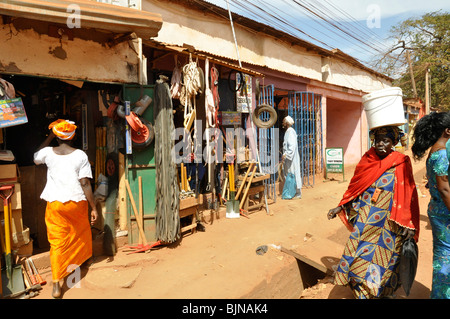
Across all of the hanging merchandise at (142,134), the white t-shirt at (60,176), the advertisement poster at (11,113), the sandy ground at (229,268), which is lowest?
the sandy ground at (229,268)

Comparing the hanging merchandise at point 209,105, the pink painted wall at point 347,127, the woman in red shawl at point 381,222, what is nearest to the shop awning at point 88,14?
Result: the hanging merchandise at point 209,105

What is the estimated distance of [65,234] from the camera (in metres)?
3.32

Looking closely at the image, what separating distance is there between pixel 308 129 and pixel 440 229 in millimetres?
7191

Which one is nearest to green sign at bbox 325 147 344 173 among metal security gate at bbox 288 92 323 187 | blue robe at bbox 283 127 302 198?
metal security gate at bbox 288 92 323 187

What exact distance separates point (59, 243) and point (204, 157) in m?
2.98

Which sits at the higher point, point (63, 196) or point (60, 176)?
point (60, 176)

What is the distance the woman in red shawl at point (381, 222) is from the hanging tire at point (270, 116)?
140 inches

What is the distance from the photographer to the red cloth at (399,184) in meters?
2.70

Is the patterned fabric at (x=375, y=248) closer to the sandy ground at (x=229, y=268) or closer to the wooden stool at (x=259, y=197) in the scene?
the sandy ground at (x=229, y=268)

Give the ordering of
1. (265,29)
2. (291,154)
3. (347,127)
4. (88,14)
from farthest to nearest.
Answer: (347,127)
(265,29)
(291,154)
(88,14)

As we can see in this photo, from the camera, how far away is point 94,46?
4.14 meters

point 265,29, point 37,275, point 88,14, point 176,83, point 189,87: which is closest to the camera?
point 88,14

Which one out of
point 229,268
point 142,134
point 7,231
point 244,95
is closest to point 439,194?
point 229,268

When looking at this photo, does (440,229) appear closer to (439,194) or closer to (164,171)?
(439,194)
